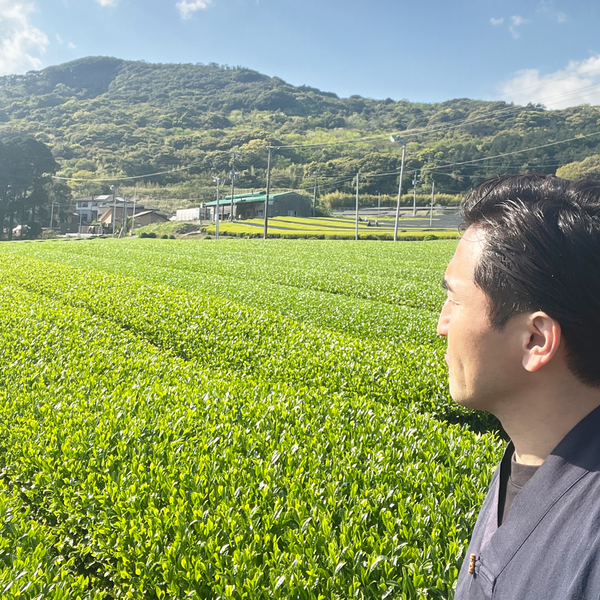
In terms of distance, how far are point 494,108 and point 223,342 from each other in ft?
505

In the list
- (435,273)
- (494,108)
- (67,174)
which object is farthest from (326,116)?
(435,273)

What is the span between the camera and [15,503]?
4.09m

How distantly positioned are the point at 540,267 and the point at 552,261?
29mm

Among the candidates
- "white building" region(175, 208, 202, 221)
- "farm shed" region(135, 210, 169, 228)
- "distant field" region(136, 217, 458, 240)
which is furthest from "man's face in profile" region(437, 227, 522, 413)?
"white building" region(175, 208, 202, 221)

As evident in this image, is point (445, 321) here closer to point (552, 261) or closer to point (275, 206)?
point (552, 261)

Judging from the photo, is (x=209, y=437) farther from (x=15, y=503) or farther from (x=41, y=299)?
(x=41, y=299)

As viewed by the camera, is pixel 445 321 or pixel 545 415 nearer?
pixel 545 415

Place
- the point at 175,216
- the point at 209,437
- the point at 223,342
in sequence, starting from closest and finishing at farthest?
1. the point at 209,437
2. the point at 223,342
3. the point at 175,216

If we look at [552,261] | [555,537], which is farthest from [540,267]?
[555,537]

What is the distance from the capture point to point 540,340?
126cm

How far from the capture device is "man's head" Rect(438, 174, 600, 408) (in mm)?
1193

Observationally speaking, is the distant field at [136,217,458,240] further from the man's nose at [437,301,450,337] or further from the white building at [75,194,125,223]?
the man's nose at [437,301,450,337]

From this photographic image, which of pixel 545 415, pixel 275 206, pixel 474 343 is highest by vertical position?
pixel 474 343

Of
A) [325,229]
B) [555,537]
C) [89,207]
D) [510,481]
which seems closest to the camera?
[555,537]
